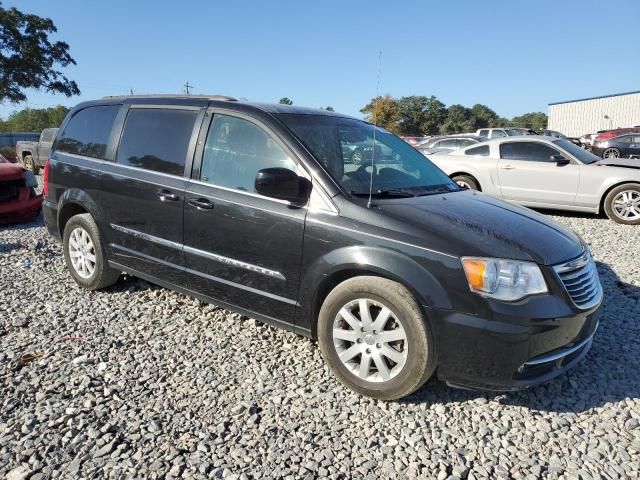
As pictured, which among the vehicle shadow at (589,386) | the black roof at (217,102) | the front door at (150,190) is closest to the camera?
the vehicle shadow at (589,386)

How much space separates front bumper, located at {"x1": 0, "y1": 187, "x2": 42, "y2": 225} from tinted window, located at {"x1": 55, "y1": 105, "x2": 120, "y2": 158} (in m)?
3.68

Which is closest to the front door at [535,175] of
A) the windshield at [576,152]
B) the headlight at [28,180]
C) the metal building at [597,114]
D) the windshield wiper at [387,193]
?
the windshield at [576,152]

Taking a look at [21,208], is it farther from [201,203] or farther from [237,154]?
[237,154]

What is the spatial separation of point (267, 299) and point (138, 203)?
1.52 meters

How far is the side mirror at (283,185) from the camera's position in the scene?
9.79 feet

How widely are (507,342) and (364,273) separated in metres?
0.89

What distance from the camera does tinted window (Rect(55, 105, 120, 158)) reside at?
4438 mm

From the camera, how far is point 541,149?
8883 millimetres

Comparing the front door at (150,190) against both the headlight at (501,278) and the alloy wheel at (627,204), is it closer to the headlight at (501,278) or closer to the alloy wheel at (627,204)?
the headlight at (501,278)

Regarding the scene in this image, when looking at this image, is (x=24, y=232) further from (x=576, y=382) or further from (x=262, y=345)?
(x=576, y=382)

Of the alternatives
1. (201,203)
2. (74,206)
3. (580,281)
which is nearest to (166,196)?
(201,203)

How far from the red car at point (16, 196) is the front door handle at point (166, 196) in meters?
5.45

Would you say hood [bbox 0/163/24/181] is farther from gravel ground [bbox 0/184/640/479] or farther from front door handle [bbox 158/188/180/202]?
front door handle [bbox 158/188/180/202]

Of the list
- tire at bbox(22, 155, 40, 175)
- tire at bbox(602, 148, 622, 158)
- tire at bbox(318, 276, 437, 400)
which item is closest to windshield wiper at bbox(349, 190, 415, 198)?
tire at bbox(318, 276, 437, 400)
